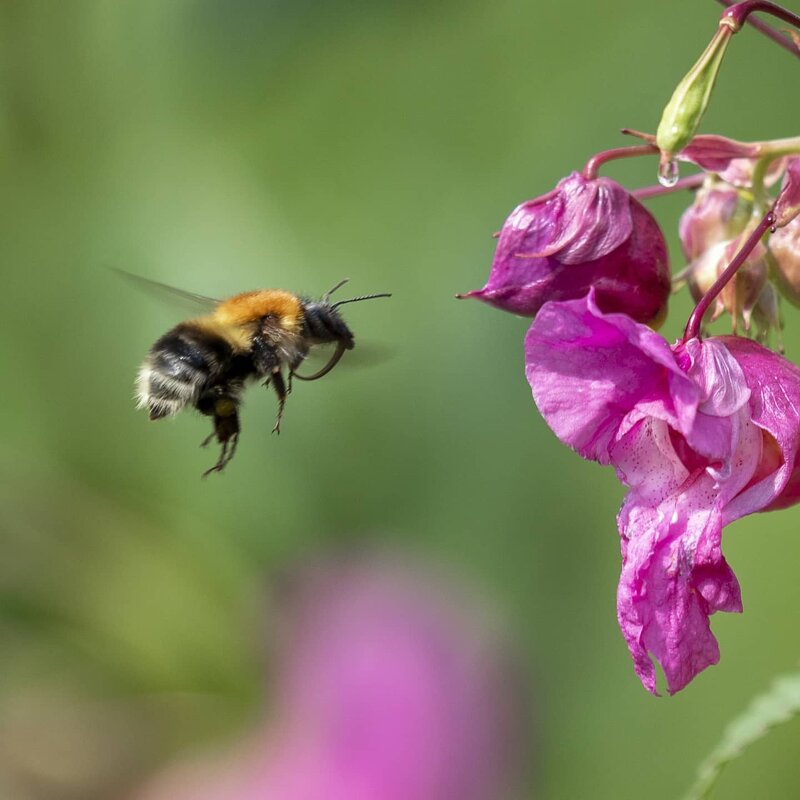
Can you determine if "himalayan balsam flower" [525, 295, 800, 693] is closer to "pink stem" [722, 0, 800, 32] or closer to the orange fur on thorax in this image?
"pink stem" [722, 0, 800, 32]

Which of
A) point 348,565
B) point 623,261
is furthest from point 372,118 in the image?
point 623,261

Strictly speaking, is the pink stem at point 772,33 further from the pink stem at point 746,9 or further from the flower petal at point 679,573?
the flower petal at point 679,573

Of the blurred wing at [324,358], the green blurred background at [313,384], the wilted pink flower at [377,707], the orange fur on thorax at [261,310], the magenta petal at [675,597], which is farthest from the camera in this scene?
the green blurred background at [313,384]

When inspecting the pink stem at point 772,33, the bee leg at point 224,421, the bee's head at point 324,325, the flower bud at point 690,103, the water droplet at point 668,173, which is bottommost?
the bee leg at point 224,421

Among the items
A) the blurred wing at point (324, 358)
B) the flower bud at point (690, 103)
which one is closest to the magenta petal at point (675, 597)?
the flower bud at point (690, 103)

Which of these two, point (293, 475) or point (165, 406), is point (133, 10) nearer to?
point (293, 475)

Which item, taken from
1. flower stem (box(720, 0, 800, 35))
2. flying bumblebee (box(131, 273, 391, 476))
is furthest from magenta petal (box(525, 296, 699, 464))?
flying bumblebee (box(131, 273, 391, 476))
